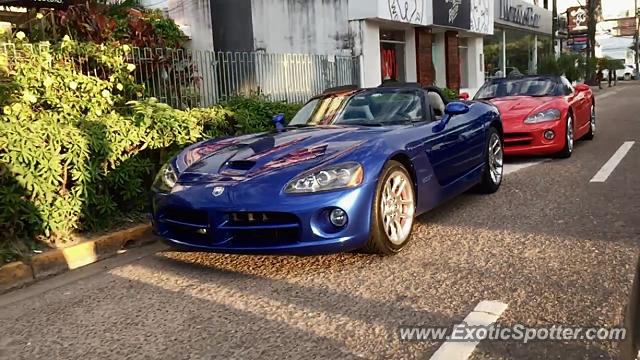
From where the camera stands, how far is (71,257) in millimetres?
5355

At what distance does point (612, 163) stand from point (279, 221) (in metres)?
6.19

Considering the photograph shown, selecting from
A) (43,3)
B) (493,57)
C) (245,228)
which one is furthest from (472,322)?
(493,57)

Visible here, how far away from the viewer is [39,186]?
5.31 meters

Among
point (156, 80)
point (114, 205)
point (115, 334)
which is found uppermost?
point (156, 80)

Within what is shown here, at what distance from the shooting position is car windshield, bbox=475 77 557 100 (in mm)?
10386

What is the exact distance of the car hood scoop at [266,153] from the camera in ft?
15.0

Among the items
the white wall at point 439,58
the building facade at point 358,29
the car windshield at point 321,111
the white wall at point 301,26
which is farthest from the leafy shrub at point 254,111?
the white wall at point 439,58

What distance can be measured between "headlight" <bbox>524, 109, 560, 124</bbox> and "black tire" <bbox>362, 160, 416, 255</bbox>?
16.5ft

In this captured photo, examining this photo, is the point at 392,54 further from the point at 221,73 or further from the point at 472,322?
the point at 472,322

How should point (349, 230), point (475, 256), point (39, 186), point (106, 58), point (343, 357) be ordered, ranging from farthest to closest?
point (106, 58) → point (39, 186) → point (475, 256) → point (349, 230) → point (343, 357)

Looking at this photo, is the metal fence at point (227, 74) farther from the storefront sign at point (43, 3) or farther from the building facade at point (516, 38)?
the building facade at point (516, 38)

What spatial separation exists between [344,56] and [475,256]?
35.6ft

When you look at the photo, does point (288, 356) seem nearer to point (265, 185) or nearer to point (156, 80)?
point (265, 185)

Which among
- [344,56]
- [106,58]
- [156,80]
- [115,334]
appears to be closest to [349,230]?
[115,334]
